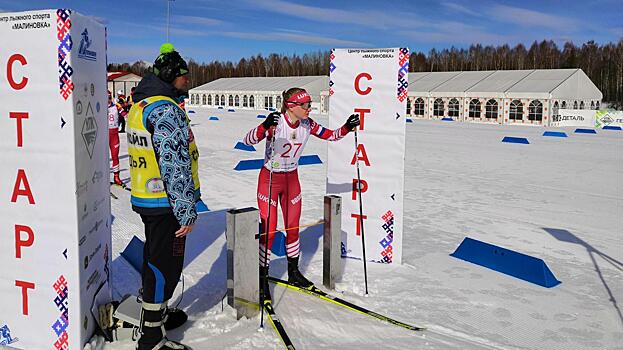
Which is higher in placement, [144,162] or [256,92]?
[256,92]

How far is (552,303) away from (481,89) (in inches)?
1273

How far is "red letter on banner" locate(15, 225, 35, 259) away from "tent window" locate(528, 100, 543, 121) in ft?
107

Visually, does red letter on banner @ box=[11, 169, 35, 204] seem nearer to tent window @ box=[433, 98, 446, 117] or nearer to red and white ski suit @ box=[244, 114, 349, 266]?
red and white ski suit @ box=[244, 114, 349, 266]

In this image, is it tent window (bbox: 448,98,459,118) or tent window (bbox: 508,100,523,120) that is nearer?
tent window (bbox: 508,100,523,120)

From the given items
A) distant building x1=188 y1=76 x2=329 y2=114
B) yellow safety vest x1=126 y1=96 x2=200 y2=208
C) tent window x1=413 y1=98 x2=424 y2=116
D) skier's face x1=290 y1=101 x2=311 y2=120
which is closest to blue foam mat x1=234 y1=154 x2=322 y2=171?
skier's face x1=290 y1=101 x2=311 y2=120

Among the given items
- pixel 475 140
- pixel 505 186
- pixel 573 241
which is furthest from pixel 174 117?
pixel 475 140

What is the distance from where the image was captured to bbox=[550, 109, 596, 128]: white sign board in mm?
30734

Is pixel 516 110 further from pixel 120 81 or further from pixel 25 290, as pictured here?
pixel 120 81

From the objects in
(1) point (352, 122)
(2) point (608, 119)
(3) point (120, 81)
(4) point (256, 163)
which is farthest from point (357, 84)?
(3) point (120, 81)

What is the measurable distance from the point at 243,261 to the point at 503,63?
77729mm

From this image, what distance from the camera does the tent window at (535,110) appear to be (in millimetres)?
31383

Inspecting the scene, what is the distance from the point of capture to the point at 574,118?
3092 cm

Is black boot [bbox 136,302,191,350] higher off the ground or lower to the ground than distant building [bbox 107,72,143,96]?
lower

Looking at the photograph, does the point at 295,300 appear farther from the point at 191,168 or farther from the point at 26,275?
the point at 26,275
